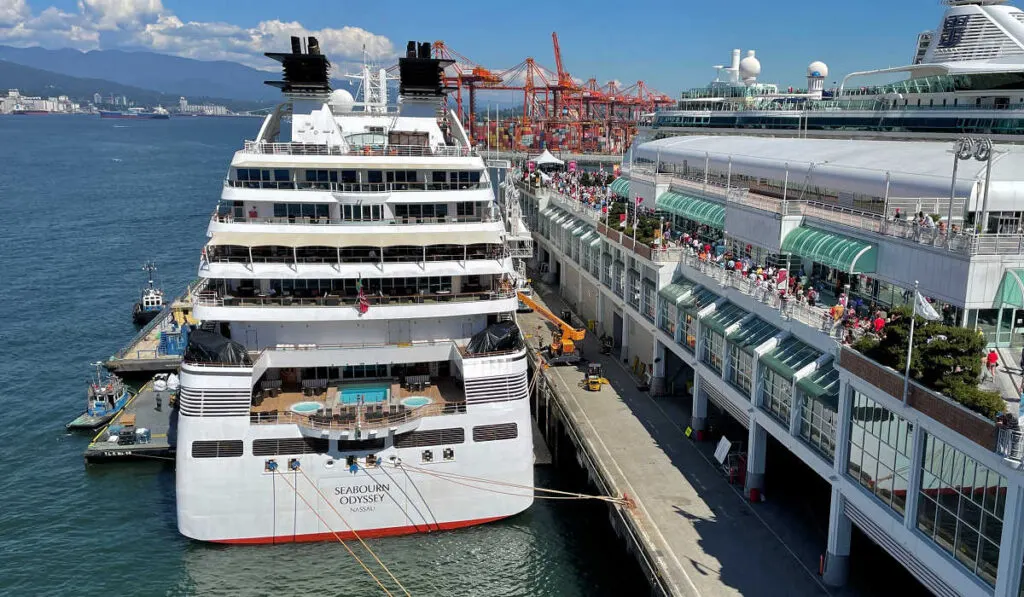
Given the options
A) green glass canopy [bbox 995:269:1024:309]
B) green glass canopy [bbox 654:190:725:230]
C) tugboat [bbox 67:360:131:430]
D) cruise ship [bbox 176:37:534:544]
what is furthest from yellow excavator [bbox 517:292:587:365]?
green glass canopy [bbox 995:269:1024:309]

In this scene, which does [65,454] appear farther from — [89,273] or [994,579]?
[89,273]

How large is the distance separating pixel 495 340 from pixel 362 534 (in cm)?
802

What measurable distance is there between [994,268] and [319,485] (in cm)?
2095

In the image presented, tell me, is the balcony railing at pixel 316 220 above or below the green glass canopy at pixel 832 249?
above

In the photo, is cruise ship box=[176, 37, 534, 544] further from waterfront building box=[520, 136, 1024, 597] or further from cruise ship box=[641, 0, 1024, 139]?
cruise ship box=[641, 0, 1024, 139]

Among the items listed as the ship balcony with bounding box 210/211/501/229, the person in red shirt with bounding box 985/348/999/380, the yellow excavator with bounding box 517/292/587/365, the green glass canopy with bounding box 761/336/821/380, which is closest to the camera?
the person in red shirt with bounding box 985/348/999/380

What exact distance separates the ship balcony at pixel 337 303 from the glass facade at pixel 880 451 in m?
12.9

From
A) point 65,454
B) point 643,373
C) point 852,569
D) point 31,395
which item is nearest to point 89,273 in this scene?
point 31,395

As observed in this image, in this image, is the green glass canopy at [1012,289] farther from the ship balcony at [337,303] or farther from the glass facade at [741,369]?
the ship balcony at [337,303]

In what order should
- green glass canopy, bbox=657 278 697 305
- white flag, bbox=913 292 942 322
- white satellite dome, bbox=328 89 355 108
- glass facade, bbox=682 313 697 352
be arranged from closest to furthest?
white flag, bbox=913 292 942 322, glass facade, bbox=682 313 697 352, green glass canopy, bbox=657 278 697 305, white satellite dome, bbox=328 89 355 108

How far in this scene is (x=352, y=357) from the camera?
28.1 m

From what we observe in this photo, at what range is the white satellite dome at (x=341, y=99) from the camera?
135ft

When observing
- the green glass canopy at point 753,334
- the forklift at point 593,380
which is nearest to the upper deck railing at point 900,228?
the green glass canopy at point 753,334

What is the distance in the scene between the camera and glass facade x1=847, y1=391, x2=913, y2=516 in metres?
18.9
